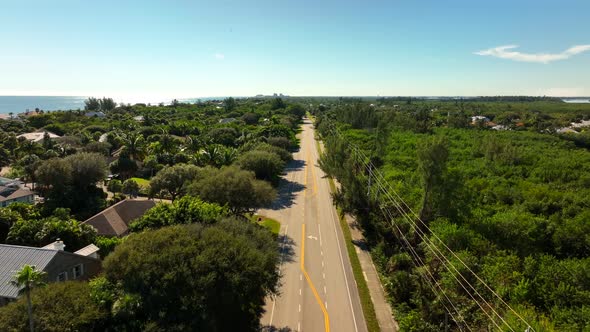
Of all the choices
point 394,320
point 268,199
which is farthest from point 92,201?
point 394,320

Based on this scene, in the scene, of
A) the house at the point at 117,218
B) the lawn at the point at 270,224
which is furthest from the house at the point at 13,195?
the lawn at the point at 270,224

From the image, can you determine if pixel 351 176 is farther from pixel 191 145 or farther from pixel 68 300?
pixel 191 145

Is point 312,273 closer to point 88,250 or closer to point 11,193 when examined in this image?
point 88,250

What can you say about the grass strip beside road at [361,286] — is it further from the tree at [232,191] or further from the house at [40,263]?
the house at [40,263]

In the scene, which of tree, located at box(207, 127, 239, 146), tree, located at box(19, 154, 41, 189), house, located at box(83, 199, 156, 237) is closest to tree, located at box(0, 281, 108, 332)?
house, located at box(83, 199, 156, 237)

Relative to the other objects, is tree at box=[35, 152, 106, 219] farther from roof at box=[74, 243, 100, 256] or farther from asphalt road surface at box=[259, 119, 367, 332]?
asphalt road surface at box=[259, 119, 367, 332]

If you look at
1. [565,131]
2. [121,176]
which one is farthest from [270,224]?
[565,131]
